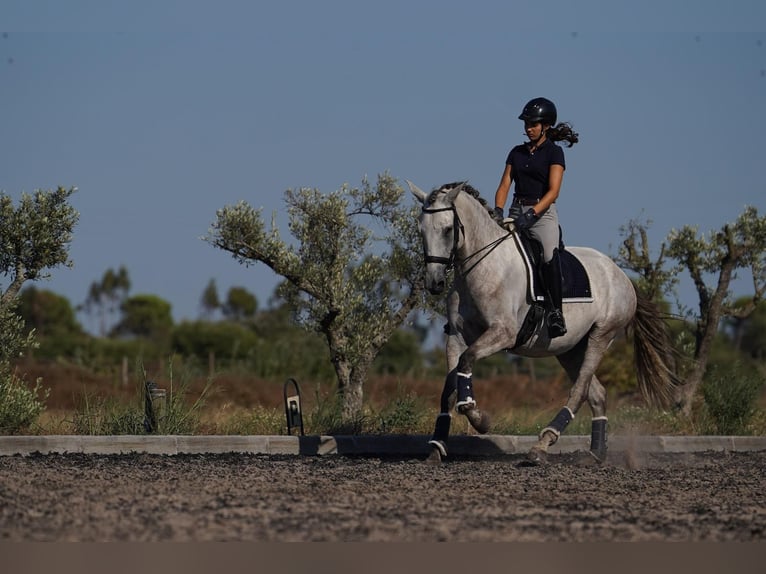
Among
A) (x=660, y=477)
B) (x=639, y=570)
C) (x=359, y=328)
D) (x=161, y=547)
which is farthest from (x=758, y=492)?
(x=359, y=328)

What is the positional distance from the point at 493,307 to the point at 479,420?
1.07 m

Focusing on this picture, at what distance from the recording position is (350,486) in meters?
8.62

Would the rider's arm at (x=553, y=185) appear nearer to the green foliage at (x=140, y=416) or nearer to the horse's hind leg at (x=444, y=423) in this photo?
the horse's hind leg at (x=444, y=423)

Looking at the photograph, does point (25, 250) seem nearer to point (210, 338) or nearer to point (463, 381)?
point (463, 381)

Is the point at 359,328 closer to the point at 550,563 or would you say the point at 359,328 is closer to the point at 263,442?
the point at 263,442

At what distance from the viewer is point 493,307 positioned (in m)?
11.3

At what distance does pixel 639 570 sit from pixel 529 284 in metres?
6.51

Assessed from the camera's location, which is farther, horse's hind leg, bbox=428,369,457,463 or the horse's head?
horse's hind leg, bbox=428,369,457,463

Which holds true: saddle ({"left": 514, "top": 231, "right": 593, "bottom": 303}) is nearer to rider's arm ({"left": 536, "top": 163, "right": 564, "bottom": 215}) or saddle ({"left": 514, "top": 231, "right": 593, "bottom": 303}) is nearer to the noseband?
rider's arm ({"left": 536, "top": 163, "right": 564, "bottom": 215})

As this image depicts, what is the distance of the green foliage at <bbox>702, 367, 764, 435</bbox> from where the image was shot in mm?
15523

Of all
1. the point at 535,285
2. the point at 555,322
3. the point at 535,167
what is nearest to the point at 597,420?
the point at 555,322

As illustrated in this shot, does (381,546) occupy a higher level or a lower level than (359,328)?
lower

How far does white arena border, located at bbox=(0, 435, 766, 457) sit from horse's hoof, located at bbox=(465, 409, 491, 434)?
53.3 inches

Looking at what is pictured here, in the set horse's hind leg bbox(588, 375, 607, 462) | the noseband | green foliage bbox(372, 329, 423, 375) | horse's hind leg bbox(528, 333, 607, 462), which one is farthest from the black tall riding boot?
green foliage bbox(372, 329, 423, 375)
